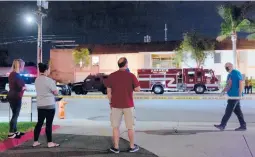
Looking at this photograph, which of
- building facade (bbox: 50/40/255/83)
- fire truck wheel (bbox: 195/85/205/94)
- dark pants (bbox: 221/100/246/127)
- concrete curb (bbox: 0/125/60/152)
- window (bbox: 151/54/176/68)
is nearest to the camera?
concrete curb (bbox: 0/125/60/152)

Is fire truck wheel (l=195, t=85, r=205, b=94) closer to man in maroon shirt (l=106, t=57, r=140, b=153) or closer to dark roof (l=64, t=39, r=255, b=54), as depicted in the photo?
dark roof (l=64, t=39, r=255, b=54)

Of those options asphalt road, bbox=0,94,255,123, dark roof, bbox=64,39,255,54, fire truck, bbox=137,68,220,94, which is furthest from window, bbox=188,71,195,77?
dark roof, bbox=64,39,255,54

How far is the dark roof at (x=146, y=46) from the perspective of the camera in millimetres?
42188

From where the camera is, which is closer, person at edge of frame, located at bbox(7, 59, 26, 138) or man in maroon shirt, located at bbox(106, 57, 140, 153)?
man in maroon shirt, located at bbox(106, 57, 140, 153)

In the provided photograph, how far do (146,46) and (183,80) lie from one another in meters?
15.6

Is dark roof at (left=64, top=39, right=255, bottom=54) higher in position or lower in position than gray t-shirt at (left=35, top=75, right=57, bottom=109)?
higher

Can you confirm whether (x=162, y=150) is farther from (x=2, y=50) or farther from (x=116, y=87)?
(x=2, y=50)

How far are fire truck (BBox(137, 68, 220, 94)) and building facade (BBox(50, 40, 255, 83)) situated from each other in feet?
43.8

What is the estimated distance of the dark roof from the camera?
138 ft

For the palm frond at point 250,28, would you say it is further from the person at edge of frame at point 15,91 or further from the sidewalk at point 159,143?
the person at edge of frame at point 15,91

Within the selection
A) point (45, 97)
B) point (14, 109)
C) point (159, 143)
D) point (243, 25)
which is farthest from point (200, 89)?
point (45, 97)

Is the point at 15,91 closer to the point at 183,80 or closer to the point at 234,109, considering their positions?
the point at 234,109

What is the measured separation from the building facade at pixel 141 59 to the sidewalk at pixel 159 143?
34.8 meters

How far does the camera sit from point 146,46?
1784 inches
